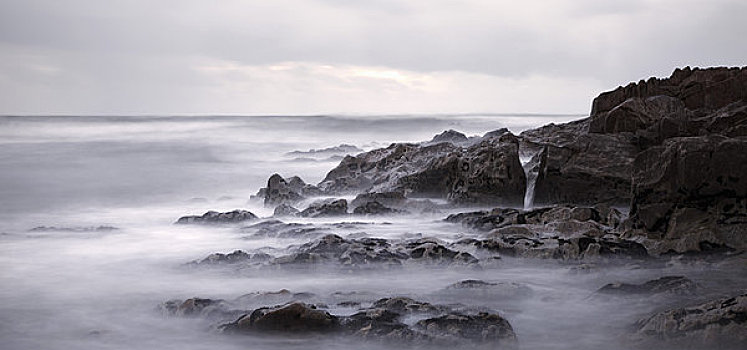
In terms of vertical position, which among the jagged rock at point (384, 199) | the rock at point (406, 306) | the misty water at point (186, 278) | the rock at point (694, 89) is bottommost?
the misty water at point (186, 278)

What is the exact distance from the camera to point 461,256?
7027 millimetres

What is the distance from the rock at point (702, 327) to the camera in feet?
14.1

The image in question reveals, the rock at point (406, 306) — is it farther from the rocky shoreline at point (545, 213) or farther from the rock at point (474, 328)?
the rock at point (474, 328)

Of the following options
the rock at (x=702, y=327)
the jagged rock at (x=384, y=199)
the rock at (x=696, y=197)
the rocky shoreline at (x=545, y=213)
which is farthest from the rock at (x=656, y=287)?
the jagged rock at (x=384, y=199)

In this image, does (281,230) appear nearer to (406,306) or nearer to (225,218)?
(225,218)

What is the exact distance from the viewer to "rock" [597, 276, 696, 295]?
18.3 ft

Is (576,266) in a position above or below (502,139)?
below

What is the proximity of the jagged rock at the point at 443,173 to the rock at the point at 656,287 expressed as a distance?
4479mm

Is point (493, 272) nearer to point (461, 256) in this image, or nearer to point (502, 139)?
point (461, 256)

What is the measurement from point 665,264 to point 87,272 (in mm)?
5300

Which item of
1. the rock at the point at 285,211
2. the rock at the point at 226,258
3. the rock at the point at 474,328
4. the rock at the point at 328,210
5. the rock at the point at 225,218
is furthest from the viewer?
the rock at the point at 285,211

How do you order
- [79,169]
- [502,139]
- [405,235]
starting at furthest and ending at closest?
[79,169]
[502,139]
[405,235]

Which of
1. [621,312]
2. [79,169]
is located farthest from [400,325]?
[79,169]

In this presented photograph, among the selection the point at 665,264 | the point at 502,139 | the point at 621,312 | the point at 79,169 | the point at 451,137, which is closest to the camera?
the point at 621,312
